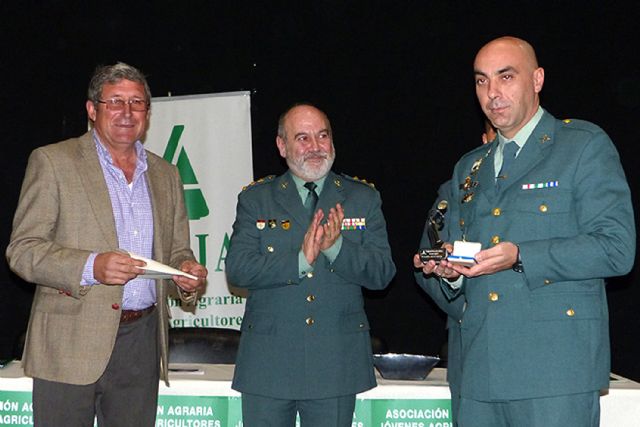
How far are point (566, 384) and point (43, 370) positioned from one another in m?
1.65

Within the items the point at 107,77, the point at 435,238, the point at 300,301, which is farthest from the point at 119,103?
the point at 435,238

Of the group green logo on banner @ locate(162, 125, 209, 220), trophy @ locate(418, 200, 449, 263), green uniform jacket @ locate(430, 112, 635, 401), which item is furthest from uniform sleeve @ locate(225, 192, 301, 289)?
green logo on banner @ locate(162, 125, 209, 220)

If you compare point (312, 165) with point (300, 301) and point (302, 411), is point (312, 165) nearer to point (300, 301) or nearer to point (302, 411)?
point (300, 301)

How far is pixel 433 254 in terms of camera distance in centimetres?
241

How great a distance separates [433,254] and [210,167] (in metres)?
3.16

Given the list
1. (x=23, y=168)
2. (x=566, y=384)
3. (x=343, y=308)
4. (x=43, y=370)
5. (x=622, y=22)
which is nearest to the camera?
(x=566, y=384)

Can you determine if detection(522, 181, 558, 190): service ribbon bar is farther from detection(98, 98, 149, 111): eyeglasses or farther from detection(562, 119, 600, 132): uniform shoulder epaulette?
detection(98, 98, 149, 111): eyeglasses

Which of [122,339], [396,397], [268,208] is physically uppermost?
[268,208]

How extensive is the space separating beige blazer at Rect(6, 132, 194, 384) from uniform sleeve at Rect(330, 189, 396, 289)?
805 millimetres

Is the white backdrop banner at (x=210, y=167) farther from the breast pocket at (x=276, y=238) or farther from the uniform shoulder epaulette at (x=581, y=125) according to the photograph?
the uniform shoulder epaulette at (x=581, y=125)

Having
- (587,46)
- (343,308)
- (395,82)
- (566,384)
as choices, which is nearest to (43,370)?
(343,308)

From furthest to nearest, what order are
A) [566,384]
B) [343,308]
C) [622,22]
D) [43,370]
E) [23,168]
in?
1. [23,168]
2. [622,22]
3. [343,308]
4. [43,370]
5. [566,384]

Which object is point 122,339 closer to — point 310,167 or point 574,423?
point 310,167

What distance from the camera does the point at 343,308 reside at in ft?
10.1
